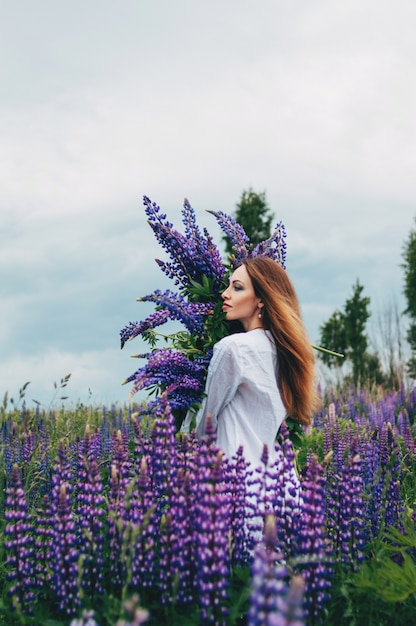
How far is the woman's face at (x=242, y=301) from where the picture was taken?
16.8 feet

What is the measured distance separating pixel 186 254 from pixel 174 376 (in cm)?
101

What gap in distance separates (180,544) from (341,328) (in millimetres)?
24479

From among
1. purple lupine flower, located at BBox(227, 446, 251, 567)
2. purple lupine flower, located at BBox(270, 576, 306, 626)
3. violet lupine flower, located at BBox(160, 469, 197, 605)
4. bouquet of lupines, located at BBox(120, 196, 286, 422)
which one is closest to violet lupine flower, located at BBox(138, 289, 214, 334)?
bouquet of lupines, located at BBox(120, 196, 286, 422)

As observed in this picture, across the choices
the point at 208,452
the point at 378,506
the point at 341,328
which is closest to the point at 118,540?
the point at 208,452

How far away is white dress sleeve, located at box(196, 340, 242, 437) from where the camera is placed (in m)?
4.53

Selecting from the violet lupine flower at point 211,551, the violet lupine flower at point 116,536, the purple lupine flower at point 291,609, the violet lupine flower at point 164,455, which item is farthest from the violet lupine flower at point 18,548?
the purple lupine flower at point 291,609

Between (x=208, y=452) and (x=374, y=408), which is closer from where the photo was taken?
(x=208, y=452)

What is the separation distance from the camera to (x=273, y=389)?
4750 millimetres

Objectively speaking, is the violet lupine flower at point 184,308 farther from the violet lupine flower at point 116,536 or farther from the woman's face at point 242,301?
the violet lupine flower at point 116,536

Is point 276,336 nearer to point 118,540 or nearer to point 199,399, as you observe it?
point 199,399

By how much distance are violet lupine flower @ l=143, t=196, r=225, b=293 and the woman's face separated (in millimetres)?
190

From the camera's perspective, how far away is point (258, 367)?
469 centimetres

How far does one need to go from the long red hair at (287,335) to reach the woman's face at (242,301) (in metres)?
0.05

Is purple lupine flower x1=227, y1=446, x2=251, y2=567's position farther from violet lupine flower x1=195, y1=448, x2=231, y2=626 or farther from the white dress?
the white dress
